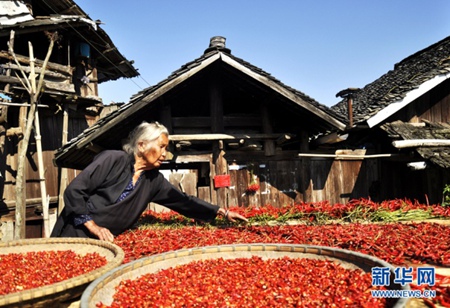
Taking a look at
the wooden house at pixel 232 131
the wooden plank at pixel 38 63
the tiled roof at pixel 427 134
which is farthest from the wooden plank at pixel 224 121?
the wooden plank at pixel 38 63

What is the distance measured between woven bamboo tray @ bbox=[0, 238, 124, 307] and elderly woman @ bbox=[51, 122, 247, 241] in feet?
1.16

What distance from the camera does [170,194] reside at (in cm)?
424

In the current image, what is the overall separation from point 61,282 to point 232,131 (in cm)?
633

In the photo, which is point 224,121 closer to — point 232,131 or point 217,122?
point 217,122

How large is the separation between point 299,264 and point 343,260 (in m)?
0.31

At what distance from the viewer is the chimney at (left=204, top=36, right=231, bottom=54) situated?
7137 mm

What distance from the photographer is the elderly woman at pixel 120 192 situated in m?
3.40

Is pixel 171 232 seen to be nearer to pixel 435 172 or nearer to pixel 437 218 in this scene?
pixel 437 218

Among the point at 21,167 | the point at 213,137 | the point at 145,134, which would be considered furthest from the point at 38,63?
the point at 145,134

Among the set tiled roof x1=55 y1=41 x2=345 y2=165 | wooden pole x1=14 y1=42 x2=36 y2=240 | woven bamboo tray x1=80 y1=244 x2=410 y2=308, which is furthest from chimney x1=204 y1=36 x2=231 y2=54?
woven bamboo tray x1=80 y1=244 x2=410 y2=308

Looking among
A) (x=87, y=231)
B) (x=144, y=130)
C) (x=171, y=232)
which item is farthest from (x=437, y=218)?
(x=87, y=231)

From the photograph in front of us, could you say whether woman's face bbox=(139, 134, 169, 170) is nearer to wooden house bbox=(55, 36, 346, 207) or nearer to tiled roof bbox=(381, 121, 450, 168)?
wooden house bbox=(55, 36, 346, 207)

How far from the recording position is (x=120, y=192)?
3771 mm

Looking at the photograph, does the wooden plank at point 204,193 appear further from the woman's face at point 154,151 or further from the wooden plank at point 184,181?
the woman's face at point 154,151
